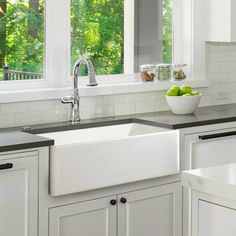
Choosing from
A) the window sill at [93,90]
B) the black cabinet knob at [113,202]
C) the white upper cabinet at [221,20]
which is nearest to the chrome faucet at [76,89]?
the window sill at [93,90]

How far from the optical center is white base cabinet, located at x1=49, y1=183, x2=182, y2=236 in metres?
3.81

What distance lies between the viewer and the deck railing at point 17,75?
14.3 feet

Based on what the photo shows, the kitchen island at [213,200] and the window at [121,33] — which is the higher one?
the window at [121,33]

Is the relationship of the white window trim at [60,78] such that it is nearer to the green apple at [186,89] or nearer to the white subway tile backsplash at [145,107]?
the white subway tile backsplash at [145,107]

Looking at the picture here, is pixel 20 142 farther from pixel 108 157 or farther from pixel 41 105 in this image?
pixel 41 105

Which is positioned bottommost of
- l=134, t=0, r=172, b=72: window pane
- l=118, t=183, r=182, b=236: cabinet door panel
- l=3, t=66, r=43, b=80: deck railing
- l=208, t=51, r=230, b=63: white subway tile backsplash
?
l=118, t=183, r=182, b=236: cabinet door panel

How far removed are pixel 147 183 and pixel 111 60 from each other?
1149 millimetres

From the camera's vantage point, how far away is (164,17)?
525cm

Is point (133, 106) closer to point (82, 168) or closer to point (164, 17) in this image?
point (164, 17)

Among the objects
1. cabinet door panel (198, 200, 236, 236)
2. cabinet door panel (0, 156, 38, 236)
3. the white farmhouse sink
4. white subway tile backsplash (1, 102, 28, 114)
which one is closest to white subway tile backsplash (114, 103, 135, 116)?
the white farmhouse sink

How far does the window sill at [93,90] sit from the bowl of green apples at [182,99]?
0.24 meters

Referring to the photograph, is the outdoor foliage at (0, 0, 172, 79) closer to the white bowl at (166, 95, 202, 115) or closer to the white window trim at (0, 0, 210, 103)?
the white window trim at (0, 0, 210, 103)

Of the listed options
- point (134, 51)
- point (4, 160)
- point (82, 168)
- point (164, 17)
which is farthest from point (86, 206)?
point (164, 17)

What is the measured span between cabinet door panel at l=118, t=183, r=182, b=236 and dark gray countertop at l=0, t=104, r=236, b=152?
1.40ft
